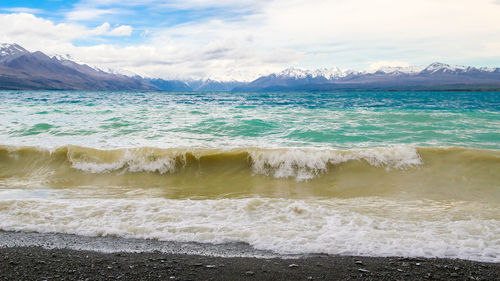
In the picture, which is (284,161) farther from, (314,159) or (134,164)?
(134,164)

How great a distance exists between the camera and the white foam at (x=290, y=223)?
534cm

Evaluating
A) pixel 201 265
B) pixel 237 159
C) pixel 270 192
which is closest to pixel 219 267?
pixel 201 265

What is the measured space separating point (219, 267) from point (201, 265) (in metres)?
0.26

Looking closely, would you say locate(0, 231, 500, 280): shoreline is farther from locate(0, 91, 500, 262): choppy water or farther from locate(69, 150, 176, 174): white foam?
locate(69, 150, 176, 174): white foam

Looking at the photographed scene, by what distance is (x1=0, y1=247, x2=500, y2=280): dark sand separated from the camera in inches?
168

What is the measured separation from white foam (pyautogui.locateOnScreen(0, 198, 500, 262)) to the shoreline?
1.05ft

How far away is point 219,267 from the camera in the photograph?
4543 millimetres

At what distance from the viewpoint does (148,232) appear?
19.4 ft

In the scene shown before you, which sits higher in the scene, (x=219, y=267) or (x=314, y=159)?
(x=314, y=159)

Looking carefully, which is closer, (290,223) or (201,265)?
(201,265)

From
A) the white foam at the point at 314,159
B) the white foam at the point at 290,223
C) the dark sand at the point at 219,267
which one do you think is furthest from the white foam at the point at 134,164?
the dark sand at the point at 219,267

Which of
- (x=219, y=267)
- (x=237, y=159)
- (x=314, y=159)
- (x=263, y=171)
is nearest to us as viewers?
(x=219, y=267)

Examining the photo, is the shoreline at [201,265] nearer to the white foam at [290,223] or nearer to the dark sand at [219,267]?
the dark sand at [219,267]

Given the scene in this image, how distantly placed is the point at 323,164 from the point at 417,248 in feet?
19.2
